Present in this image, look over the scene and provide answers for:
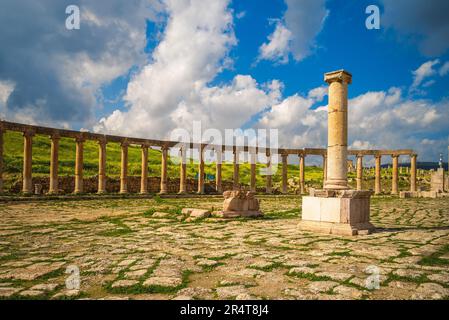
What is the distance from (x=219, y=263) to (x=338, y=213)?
18.3 feet

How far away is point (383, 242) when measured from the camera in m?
8.88

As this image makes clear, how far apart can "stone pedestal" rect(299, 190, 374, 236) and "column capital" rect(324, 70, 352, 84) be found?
415 cm

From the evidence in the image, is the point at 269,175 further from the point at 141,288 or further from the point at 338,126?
the point at 141,288

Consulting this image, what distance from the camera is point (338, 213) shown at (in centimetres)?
1059

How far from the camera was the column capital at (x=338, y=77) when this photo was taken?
39.5 ft

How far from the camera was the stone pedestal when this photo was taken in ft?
34.3

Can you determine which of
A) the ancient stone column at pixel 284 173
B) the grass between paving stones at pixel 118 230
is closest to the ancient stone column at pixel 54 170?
the grass between paving stones at pixel 118 230

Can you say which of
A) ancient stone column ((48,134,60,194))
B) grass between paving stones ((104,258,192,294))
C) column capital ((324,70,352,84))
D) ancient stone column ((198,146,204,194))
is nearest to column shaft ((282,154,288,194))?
ancient stone column ((198,146,204,194))

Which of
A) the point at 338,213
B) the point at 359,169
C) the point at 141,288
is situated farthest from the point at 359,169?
the point at 141,288

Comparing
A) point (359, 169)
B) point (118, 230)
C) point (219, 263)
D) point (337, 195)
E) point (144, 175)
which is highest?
point (359, 169)

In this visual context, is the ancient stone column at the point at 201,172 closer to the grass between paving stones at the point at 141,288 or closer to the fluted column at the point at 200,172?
the fluted column at the point at 200,172
